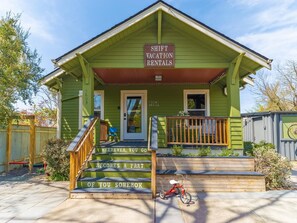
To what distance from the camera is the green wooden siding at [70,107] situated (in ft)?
30.7

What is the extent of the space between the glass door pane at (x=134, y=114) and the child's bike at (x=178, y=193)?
4.41 meters

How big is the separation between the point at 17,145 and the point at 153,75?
613 centimetres

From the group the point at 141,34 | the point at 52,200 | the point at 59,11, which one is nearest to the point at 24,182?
the point at 52,200

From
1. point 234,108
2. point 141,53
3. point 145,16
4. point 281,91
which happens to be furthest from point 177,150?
point 281,91

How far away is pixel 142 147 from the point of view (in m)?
6.40

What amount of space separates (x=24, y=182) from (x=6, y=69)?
4007 millimetres

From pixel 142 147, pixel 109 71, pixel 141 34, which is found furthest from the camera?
pixel 109 71

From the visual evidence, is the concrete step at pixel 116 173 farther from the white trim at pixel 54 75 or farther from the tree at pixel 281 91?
the tree at pixel 281 91

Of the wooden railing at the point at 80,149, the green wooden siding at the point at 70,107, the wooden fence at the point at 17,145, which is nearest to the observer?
the wooden railing at the point at 80,149

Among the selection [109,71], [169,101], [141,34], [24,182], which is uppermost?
[141,34]

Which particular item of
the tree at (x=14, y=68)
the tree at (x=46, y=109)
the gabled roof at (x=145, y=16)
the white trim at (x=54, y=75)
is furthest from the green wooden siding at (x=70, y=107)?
the tree at (x=46, y=109)

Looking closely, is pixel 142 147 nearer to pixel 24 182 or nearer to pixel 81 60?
pixel 81 60

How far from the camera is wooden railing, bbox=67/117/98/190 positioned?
4949 millimetres

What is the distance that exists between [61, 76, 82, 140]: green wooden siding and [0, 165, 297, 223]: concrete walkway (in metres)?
4.17
